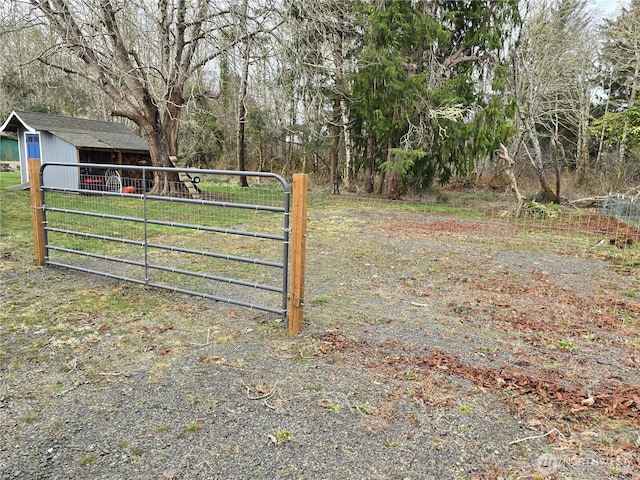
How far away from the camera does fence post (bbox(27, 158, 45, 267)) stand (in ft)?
14.5

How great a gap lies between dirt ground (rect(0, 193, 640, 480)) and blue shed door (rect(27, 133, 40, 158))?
11248 millimetres

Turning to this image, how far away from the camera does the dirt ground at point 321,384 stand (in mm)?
1914

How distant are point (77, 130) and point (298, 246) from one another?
1490 cm

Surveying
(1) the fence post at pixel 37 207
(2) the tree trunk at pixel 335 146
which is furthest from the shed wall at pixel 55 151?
(1) the fence post at pixel 37 207

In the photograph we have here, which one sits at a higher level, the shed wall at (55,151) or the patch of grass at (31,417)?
the shed wall at (55,151)

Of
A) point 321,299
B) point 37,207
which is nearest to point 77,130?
point 37,207

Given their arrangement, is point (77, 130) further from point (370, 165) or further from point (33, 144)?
point (370, 165)

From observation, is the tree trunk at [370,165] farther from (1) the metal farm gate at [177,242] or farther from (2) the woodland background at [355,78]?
(1) the metal farm gate at [177,242]

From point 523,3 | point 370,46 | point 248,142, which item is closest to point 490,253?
point 370,46

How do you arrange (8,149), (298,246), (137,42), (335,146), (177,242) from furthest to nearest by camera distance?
(8,149)
(335,146)
(137,42)
(177,242)
(298,246)

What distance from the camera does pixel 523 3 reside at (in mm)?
14055

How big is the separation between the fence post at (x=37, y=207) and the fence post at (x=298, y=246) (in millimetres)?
2966

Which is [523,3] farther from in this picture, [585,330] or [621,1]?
[585,330]

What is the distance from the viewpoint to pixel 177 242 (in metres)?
6.75
